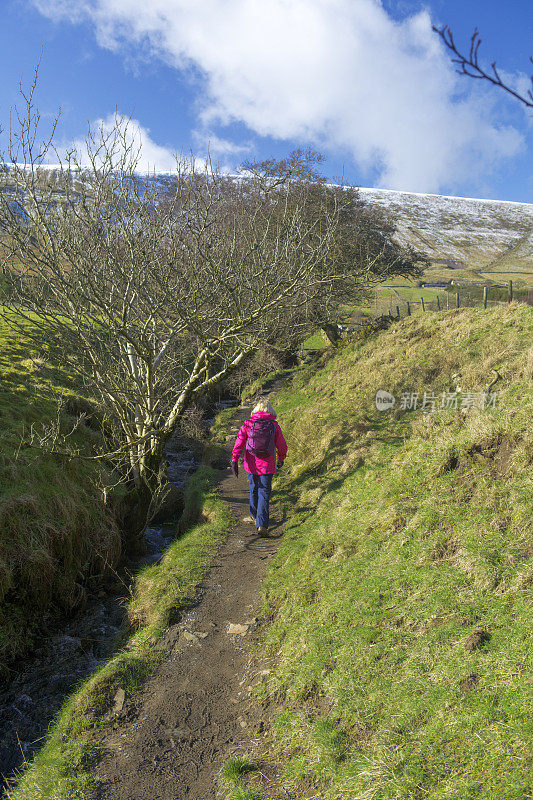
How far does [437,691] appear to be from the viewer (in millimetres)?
3809

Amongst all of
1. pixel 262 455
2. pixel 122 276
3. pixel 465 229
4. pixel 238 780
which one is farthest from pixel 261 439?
pixel 465 229

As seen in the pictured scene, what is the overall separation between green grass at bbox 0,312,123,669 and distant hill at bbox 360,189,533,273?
3643 inches

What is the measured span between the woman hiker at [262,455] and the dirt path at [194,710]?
1.33 m

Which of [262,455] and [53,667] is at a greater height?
[262,455]

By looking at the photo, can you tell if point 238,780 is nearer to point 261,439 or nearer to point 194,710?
point 194,710

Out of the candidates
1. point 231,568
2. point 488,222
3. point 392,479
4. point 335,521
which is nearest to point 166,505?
point 231,568

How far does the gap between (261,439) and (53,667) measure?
180 inches

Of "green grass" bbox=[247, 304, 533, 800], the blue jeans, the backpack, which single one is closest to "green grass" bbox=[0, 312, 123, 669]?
the blue jeans

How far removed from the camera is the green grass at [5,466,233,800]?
427cm

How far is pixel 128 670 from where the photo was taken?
18.7ft

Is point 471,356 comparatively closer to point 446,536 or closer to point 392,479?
point 392,479

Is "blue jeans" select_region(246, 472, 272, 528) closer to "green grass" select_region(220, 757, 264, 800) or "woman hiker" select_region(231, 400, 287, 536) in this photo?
"woman hiker" select_region(231, 400, 287, 536)

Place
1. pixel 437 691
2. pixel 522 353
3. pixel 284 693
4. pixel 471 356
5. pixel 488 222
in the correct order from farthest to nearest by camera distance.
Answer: pixel 488 222 < pixel 471 356 < pixel 522 353 < pixel 284 693 < pixel 437 691

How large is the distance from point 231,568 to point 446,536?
12.0 feet
